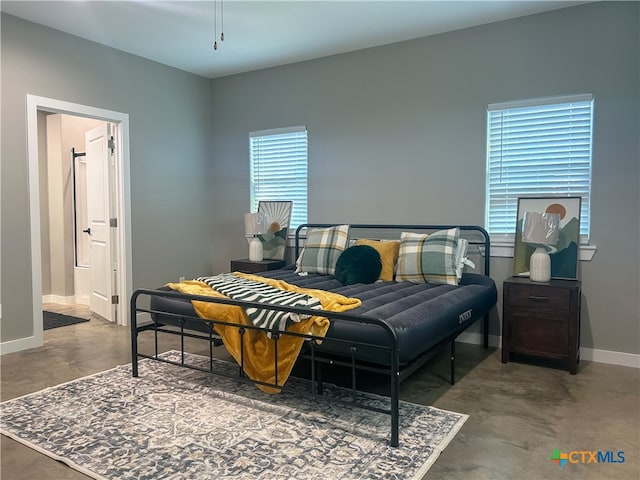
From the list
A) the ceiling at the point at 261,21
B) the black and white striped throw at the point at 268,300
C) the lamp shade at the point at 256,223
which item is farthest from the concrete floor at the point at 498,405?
the ceiling at the point at 261,21

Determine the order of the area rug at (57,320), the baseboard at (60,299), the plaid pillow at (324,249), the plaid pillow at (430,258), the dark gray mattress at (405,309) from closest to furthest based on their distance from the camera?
the dark gray mattress at (405,309)
the plaid pillow at (430,258)
the plaid pillow at (324,249)
the area rug at (57,320)
the baseboard at (60,299)

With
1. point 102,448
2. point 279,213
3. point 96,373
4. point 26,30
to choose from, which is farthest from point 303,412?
point 26,30

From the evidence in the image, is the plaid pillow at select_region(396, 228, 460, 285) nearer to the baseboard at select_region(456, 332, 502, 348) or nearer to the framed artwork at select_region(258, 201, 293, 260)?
the baseboard at select_region(456, 332, 502, 348)

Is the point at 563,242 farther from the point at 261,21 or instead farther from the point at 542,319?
the point at 261,21

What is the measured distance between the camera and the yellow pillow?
408cm

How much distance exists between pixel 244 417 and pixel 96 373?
140 centimetres

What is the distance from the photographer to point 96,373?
135 inches

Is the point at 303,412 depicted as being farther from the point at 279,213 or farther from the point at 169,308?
the point at 279,213

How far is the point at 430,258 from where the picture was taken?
3889 millimetres

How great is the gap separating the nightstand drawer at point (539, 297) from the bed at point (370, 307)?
21 centimetres

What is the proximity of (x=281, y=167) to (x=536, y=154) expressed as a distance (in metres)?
2.61

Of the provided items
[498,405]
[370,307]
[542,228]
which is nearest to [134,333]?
[370,307]

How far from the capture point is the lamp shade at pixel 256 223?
501 cm

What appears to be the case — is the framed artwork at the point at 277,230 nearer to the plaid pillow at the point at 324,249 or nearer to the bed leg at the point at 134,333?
the plaid pillow at the point at 324,249
